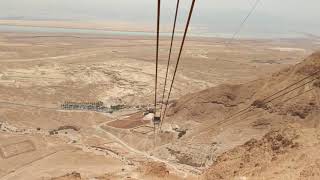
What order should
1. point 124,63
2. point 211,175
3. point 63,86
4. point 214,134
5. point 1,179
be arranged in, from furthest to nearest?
point 124,63, point 63,86, point 214,134, point 1,179, point 211,175

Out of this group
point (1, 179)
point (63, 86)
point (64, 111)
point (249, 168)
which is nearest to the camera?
point (249, 168)

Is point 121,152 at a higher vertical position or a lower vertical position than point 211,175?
lower

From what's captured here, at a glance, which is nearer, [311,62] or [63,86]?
[311,62]

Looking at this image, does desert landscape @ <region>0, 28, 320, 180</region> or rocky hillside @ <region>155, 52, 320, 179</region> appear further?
rocky hillside @ <region>155, 52, 320, 179</region>

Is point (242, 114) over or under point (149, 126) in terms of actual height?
over

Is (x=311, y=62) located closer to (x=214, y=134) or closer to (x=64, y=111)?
(x=214, y=134)

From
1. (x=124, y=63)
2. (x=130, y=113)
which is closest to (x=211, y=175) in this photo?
(x=130, y=113)

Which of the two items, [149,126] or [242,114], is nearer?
[242,114]

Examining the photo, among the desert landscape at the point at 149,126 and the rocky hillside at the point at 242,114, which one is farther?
the rocky hillside at the point at 242,114
